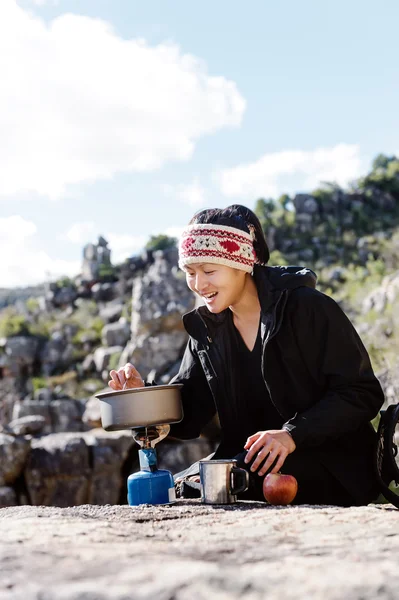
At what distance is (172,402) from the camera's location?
2.36 metres

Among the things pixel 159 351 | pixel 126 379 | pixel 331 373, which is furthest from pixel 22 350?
pixel 331 373

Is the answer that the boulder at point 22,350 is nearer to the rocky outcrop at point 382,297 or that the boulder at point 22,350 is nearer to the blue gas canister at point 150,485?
the rocky outcrop at point 382,297

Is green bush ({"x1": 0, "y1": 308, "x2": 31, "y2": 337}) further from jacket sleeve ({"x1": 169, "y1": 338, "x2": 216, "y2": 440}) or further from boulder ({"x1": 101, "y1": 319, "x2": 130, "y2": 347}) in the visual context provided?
jacket sleeve ({"x1": 169, "y1": 338, "x2": 216, "y2": 440})

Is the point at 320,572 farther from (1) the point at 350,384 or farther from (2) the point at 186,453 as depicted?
(2) the point at 186,453

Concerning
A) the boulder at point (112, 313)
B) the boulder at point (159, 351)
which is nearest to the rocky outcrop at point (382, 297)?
the boulder at point (159, 351)

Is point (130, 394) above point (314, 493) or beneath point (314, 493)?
above

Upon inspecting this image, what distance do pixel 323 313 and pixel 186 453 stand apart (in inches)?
267

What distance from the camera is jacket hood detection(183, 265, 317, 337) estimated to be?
253 cm

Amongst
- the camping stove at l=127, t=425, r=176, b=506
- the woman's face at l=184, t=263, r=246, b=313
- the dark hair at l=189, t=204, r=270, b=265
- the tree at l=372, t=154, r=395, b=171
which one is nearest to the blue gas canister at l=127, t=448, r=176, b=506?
the camping stove at l=127, t=425, r=176, b=506

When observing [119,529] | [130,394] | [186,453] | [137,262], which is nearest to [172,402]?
[130,394]

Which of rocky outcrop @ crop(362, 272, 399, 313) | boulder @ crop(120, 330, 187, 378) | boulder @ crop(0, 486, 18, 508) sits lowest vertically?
boulder @ crop(0, 486, 18, 508)

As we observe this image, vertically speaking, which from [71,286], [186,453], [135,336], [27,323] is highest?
[71,286]

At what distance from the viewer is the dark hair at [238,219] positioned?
104 inches

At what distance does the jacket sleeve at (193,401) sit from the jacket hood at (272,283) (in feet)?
0.61
